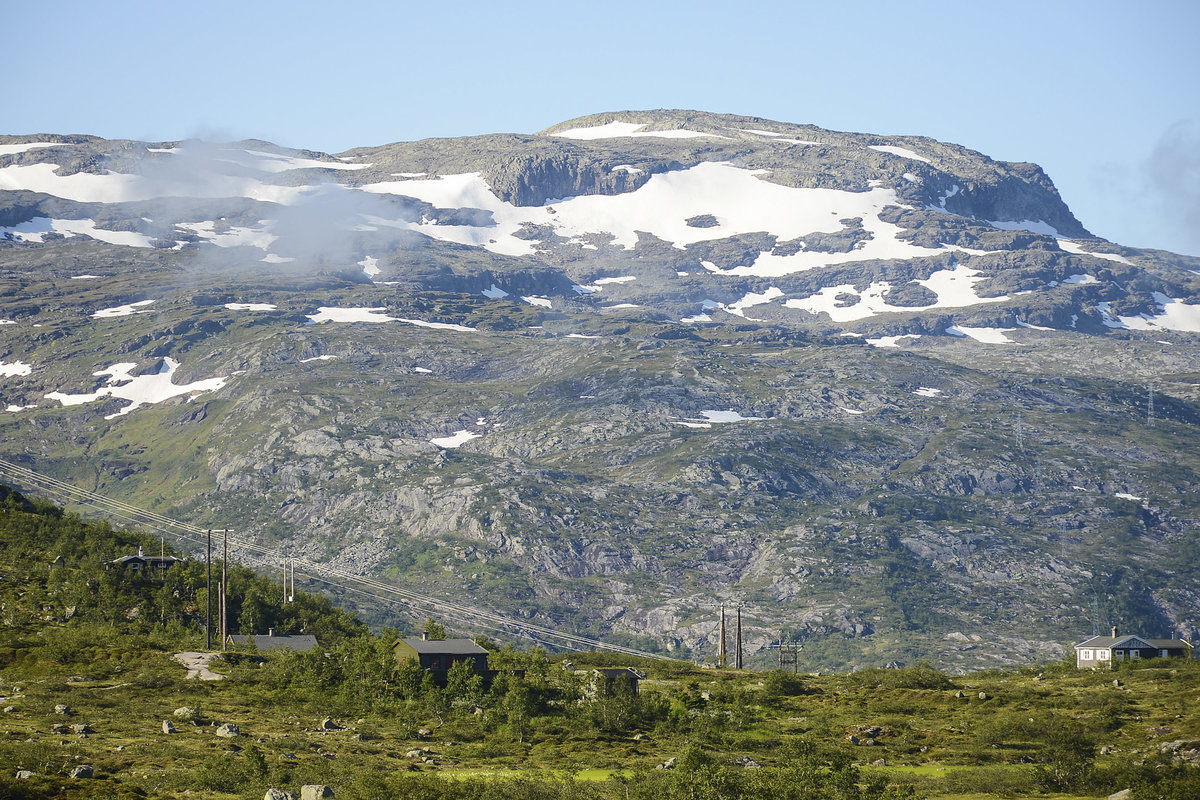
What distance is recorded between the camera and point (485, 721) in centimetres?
11244

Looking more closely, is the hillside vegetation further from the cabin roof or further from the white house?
the white house

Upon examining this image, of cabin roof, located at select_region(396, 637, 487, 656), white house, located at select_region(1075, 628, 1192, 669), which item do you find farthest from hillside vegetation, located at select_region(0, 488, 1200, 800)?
white house, located at select_region(1075, 628, 1192, 669)

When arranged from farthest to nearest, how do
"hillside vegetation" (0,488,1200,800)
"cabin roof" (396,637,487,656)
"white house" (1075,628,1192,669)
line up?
1. "white house" (1075,628,1192,669)
2. "cabin roof" (396,637,487,656)
3. "hillside vegetation" (0,488,1200,800)

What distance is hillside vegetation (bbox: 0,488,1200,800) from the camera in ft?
257

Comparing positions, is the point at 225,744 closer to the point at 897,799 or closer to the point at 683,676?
the point at 897,799

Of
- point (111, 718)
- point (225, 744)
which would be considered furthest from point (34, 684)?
point (225, 744)

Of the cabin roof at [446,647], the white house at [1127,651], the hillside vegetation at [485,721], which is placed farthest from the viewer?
the white house at [1127,651]

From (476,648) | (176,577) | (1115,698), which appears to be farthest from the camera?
(176,577)

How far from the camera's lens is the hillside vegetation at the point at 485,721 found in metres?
78.2

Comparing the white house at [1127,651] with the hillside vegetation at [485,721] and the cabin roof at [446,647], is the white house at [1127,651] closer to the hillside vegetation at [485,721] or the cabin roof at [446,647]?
the hillside vegetation at [485,721]

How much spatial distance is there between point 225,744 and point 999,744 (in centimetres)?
5623

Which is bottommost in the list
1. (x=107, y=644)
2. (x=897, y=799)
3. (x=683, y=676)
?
(x=683, y=676)

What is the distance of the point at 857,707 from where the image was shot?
12812 centimetres

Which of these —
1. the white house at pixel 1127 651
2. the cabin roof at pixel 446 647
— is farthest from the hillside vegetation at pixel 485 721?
the white house at pixel 1127 651
